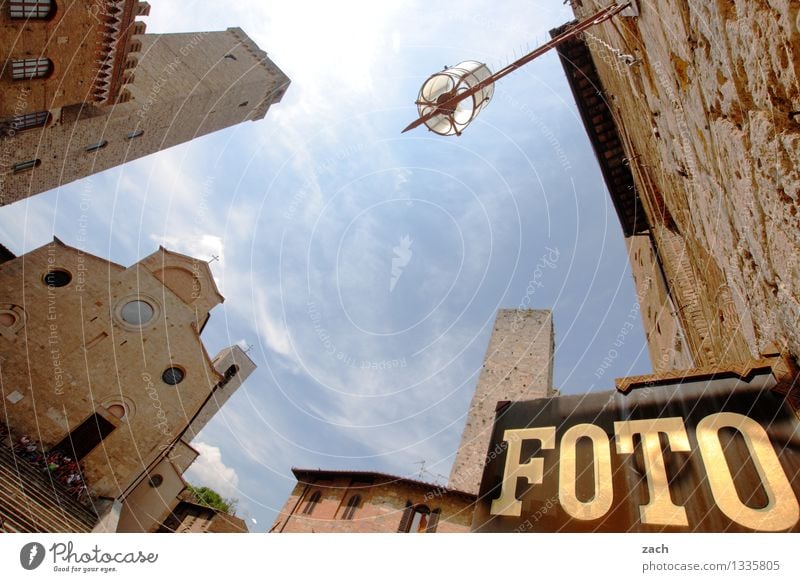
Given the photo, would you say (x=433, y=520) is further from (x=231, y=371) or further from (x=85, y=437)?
(x=231, y=371)

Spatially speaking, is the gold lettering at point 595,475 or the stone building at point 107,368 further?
the stone building at point 107,368

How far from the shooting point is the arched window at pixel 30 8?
11.2m

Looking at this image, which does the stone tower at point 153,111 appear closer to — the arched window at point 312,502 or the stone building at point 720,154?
the stone building at point 720,154

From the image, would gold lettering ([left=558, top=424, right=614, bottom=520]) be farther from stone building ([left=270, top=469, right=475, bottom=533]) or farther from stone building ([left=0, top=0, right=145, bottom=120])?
stone building ([left=0, top=0, right=145, bottom=120])

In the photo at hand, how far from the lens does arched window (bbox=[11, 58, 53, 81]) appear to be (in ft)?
39.2

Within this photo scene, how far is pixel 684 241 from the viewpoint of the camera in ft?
21.0

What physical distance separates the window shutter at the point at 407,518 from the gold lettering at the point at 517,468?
15.1m

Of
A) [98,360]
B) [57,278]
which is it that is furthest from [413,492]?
[57,278]

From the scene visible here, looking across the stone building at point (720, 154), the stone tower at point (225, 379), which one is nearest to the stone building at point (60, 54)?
the stone building at point (720, 154)

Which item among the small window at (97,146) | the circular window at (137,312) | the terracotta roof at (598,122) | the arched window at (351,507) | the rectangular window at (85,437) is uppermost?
the small window at (97,146)

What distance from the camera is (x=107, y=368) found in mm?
16109

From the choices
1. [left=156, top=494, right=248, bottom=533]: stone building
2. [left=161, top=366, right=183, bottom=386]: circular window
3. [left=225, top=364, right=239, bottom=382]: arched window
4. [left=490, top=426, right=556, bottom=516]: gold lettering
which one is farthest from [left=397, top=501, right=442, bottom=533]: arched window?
[left=225, top=364, right=239, bottom=382]: arched window

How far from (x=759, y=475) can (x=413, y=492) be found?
1721 centimetres
